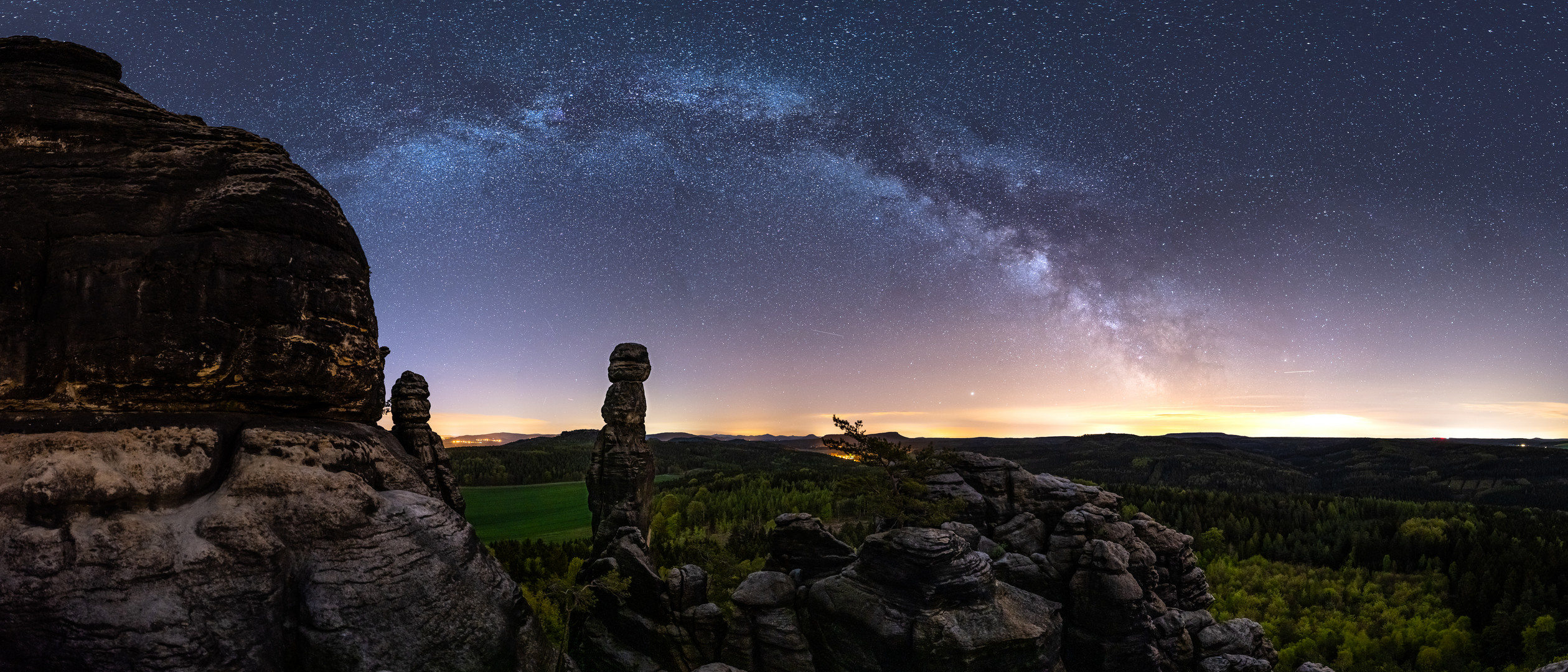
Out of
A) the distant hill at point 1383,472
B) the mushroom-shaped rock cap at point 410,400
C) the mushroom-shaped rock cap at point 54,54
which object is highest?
the mushroom-shaped rock cap at point 54,54

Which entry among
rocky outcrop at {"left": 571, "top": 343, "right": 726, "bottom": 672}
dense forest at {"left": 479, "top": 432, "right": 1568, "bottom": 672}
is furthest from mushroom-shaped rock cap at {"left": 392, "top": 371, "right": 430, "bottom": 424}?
dense forest at {"left": 479, "top": 432, "right": 1568, "bottom": 672}

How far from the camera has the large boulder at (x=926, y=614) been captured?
20562mm

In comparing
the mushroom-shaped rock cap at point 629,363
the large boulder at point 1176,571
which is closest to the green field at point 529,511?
the mushroom-shaped rock cap at point 629,363

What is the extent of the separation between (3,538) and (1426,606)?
72442 mm

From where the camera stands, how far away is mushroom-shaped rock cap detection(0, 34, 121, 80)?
39.6ft

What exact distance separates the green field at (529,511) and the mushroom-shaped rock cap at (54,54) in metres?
53.6

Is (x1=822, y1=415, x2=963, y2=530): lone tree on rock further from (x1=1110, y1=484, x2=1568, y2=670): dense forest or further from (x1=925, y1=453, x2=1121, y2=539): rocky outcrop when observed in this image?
(x1=1110, y1=484, x2=1568, y2=670): dense forest

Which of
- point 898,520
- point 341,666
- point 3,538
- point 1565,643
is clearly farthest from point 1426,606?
point 3,538

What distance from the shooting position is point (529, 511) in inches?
3438

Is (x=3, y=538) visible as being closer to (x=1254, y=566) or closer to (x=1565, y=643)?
(x=1565, y=643)

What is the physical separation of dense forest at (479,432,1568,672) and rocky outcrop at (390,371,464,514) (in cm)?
1094

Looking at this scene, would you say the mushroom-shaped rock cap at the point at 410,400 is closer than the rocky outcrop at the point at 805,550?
Yes

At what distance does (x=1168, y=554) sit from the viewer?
102 feet

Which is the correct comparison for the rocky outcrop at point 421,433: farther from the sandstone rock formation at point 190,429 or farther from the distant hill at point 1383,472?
the distant hill at point 1383,472
